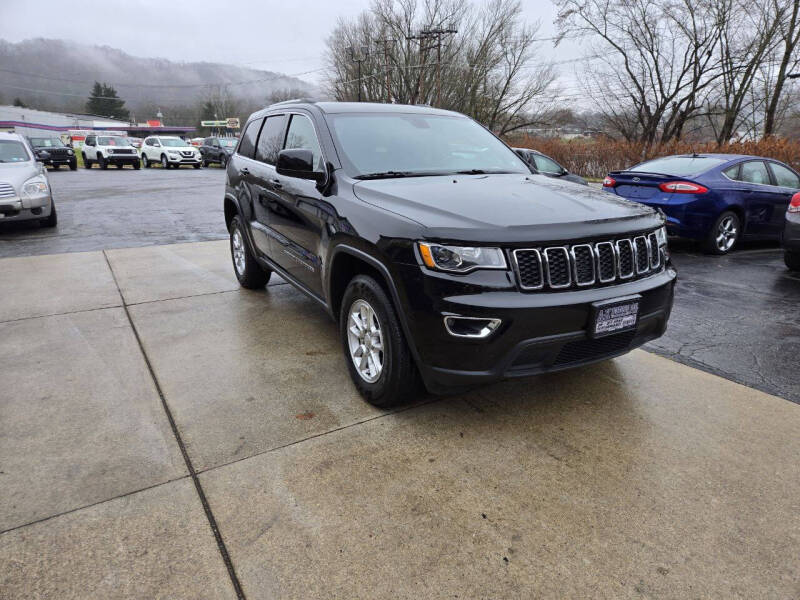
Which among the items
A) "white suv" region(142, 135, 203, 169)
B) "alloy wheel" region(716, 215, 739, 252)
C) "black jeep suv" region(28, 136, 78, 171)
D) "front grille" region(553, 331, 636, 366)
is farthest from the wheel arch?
"white suv" region(142, 135, 203, 169)

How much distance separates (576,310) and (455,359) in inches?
25.2

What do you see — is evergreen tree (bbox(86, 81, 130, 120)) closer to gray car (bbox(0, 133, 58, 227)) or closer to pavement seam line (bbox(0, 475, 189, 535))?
gray car (bbox(0, 133, 58, 227))

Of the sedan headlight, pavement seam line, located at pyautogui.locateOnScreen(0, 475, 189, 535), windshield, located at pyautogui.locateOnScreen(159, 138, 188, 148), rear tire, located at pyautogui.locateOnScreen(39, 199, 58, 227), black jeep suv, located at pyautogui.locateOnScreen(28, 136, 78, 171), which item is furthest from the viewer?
windshield, located at pyautogui.locateOnScreen(159, 138, 188, 148)

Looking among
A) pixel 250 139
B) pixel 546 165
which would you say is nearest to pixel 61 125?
pixel 546 165

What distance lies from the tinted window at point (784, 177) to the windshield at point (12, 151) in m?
12.6

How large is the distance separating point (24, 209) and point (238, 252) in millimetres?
5320

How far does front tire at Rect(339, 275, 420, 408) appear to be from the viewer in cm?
293

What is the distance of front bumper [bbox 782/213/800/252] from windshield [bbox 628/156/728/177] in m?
1.74

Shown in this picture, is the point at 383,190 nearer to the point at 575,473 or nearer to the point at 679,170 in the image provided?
the point at 575,473

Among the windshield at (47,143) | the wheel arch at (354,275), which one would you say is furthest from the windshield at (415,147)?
the windshield at (47,143)

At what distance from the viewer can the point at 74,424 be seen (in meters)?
3.04

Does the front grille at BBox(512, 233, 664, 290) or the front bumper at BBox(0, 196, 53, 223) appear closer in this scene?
the front grille at BBox(512, 233, 664, 290)

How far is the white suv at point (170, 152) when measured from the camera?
30.0m

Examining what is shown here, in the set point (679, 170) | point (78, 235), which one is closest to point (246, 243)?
point (78, 235)
